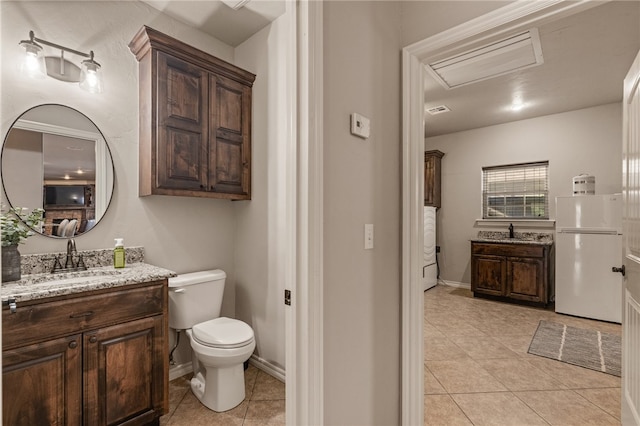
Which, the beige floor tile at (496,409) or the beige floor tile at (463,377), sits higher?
the beige floor tile at (463,377)

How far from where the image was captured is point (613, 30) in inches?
101

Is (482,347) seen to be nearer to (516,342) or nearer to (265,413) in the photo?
(516,342)

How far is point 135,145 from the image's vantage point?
7.74 feet

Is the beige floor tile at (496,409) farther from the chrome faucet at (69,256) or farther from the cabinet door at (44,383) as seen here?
the chrome faucet at (69,256)

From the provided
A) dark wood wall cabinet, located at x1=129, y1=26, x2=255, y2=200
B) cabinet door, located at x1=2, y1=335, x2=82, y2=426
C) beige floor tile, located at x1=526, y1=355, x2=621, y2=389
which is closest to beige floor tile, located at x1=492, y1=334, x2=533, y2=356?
beige floor tile, located at x1=526, y1=355, x2=621, y2=389

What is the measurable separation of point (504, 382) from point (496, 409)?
390 mm

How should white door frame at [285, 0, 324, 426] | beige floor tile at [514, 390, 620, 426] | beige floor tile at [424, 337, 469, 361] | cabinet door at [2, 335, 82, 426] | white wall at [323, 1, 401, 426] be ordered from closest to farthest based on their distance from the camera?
white door frame at [285, 0, 324, 426]
white wall at [323, 1, 401, 426]
cabinet door at [2, 335, 82, 426]
beige floor tile at [514, 390, 620, 426]
beige floor tile at [424, 337, 469, 361]

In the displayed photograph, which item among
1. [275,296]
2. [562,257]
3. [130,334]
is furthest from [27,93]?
[562,257]

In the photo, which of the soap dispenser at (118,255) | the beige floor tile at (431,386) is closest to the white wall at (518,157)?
the beige floor tile at (431,386)

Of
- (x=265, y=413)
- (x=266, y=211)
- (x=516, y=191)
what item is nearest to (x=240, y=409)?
(x=265, y=413)

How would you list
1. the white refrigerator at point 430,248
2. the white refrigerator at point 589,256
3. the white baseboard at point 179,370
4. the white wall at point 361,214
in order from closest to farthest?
the white wall at point 361,214
the white baseboard at point 179,370
the white refrigerator at point 589,256
the white refrigerator at point 430,248

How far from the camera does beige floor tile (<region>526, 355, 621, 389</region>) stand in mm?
2443

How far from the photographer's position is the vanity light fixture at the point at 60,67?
194 cm

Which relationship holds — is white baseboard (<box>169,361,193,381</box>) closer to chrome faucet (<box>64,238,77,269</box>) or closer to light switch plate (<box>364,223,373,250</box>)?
chrome faucet (<box>64,238,77,269</box>)
